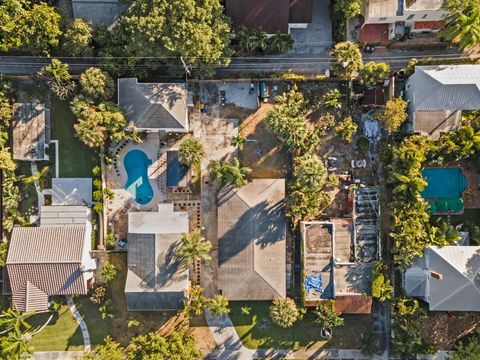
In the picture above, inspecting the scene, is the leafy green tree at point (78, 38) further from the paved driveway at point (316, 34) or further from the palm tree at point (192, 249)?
the palm tree at point (192, 249)

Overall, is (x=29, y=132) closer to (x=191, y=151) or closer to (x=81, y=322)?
(x=191, y=151)

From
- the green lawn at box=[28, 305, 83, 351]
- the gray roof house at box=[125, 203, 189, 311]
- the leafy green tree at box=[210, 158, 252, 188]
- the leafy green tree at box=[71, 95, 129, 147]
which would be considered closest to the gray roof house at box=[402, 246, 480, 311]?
the leafy green tree at box=[210, 158, 252, 188]

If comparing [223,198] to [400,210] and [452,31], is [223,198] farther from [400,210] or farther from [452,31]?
[452,31]

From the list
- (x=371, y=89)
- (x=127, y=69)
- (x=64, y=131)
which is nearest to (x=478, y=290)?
(x=371, y=89)

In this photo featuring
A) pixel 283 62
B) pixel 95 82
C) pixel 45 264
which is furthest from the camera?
pixel 283 62

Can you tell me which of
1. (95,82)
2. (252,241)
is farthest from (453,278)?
(95,82)
